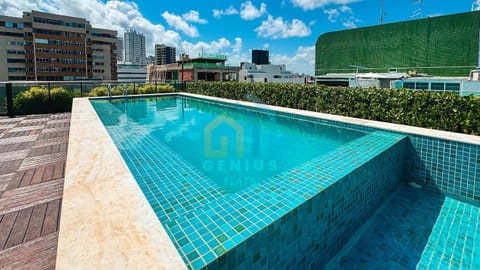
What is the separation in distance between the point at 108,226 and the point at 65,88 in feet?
38.1

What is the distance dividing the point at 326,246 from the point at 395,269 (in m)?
0.57

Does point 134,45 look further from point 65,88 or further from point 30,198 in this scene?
point 30,198

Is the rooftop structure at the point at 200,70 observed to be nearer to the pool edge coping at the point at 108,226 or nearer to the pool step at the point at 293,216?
the pool edge coping at the point at 108,226

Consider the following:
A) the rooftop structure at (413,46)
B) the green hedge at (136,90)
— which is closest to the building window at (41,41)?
the green hedge at (136,90)

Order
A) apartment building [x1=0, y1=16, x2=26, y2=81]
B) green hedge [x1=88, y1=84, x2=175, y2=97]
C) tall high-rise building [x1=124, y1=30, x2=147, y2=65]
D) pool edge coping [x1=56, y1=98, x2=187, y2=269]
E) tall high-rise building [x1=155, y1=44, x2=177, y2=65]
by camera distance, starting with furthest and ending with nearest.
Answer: tall high-rise building [x1=124, y1=30, x2=147, y2=65] → tall high-rise building [x1=155, y1=44, x2=177, y2=65] → apartment building [x1=0, y1=16, x2=26, y2=81] → green hedge [x1=88, y1=84, x2=175, y2=97] → pool edge coping [x1=56, y1=98, x2=187, y2=269]

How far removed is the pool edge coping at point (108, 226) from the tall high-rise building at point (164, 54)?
407 ft

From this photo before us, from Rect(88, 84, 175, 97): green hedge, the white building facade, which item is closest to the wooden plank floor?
Rect(88, 84, 175, 97): green hedge

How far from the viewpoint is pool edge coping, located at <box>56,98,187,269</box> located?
141 cm

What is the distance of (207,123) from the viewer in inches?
296

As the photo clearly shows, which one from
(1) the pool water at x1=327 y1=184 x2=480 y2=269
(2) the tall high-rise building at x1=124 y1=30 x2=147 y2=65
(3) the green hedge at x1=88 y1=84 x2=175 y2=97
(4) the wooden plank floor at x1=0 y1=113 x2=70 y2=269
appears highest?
(2) the tall high-rise building at x1=124 y1=30 x2=147 y2=65

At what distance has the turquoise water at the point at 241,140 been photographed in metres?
3.90

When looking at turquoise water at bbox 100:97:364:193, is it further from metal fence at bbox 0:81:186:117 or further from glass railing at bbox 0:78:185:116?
metal fence at bbox 0:81:186:117

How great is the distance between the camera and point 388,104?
585 cm

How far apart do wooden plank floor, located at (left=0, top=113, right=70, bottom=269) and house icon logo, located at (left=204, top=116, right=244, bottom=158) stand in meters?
2.27
